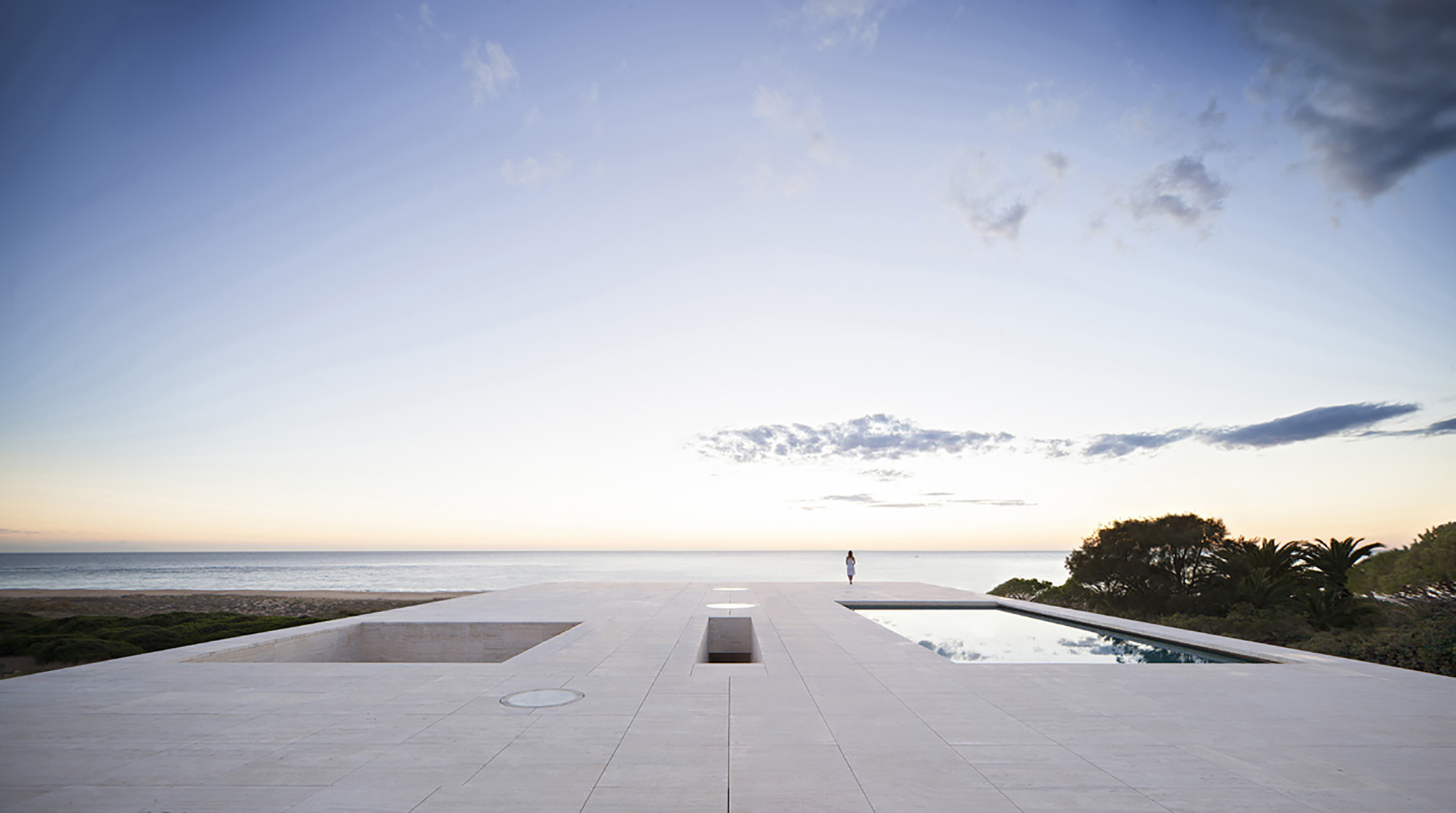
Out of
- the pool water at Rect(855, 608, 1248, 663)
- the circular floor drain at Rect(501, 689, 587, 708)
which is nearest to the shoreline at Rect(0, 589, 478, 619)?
the pool water at Rect(855, 608, 1248, 663)

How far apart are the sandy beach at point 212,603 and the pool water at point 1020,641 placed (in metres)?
24.3

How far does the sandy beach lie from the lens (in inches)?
1292

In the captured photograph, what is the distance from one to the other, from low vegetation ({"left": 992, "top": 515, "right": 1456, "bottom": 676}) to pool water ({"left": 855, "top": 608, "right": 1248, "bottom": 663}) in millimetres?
3169

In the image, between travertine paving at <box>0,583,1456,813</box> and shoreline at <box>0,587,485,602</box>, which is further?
shoreline at <box>0,587,485,602</box>

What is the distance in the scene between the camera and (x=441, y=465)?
117ft

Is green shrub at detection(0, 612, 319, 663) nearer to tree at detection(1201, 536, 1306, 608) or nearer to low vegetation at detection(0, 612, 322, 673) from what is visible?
low vegetation at detection(0, 612, 322, 673)

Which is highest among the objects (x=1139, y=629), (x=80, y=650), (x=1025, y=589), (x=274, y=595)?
(x=1139, y=629)

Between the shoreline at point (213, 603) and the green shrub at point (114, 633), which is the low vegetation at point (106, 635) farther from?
the shoreline at point (213, 603)

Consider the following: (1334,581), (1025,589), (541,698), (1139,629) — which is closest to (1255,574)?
(1334,581)

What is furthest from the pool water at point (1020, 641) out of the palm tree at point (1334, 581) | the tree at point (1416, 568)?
the palm tree at point (1334, 581)

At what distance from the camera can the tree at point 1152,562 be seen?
20.4 meters

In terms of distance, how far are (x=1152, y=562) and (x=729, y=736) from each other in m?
20.8

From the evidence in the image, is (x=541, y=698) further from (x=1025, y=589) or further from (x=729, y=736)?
(x=1025, y=589)

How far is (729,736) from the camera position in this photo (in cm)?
541
